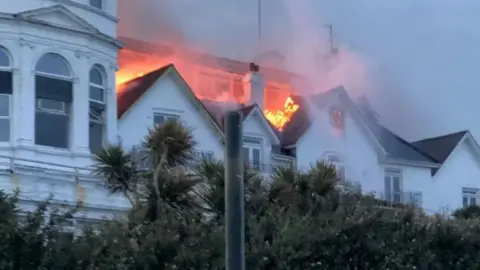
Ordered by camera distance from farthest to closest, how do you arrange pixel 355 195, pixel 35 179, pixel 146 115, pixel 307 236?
pixel 146 115 → pixel 35 179 → pixel 355 195 → pixel 307 236

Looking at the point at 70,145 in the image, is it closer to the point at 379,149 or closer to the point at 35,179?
the point at 35,179

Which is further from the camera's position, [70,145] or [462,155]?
[462,155]

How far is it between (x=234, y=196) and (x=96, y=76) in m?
21.1

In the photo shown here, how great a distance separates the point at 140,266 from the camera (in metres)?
21.7

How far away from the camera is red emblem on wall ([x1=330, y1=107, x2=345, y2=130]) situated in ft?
137

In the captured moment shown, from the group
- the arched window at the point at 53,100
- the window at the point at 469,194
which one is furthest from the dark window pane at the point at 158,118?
the window at the point at 469,194

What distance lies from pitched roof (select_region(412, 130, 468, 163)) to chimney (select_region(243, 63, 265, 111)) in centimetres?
880

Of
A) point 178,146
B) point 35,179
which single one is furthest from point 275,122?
point 178,146

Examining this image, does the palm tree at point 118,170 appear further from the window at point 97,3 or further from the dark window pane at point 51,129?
the window at point 97,3

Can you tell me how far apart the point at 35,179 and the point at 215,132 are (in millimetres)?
9254

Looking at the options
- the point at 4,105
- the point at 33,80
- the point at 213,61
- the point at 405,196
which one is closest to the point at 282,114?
the point at 213,61

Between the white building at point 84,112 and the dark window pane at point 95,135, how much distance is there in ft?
0.10

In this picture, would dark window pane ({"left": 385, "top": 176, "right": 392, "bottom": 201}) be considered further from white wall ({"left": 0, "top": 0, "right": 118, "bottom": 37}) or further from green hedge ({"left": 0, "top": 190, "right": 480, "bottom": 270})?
green hedge ({"left": 0, "top": 190, "right": 480, "bottom": 270})

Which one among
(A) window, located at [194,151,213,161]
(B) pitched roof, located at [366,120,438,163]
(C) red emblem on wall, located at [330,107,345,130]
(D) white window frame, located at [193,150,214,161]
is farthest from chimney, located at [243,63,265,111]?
(A) window, located at [194,151,213,161]
